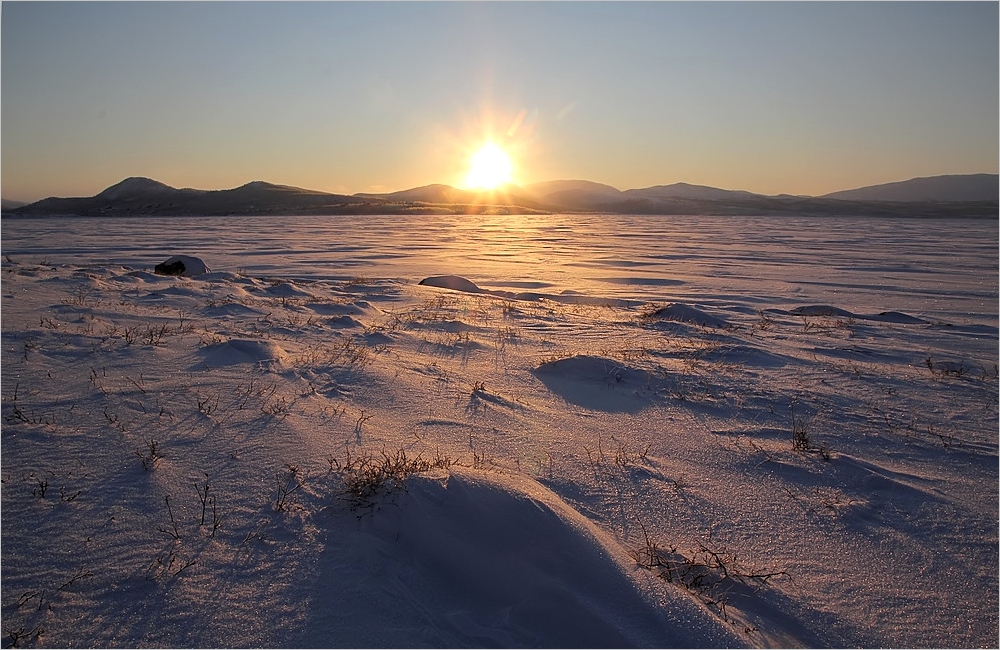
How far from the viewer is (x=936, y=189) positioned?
547 feet

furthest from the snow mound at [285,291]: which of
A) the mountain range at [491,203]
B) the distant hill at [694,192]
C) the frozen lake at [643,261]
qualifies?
the distant hill at [694,192]

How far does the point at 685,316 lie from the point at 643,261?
31.9 feet

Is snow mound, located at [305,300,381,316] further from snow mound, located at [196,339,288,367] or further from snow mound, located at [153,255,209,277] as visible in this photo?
snow mound, located at [153,255,209,277]

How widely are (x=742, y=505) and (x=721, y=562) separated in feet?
2.00

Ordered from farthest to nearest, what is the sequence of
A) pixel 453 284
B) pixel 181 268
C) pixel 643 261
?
1. pixel 643 261
2. pixel 181 268
3. pixel 453 284

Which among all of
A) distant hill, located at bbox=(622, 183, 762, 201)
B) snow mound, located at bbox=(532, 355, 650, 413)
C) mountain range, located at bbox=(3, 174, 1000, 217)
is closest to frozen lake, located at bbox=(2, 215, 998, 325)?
snow mound, located at bbox=(532, 355, 650, 413)

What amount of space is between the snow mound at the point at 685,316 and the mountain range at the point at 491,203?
4666cm

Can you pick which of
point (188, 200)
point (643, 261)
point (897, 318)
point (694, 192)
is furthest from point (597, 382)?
point (694, 192)

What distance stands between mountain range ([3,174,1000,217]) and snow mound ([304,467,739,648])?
52184 mm

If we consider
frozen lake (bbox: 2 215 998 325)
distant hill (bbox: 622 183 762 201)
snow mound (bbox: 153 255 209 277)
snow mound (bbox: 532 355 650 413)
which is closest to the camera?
snow mound (bbox: 532 355 650 413)

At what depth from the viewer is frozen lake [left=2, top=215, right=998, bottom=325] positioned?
37.7 ft

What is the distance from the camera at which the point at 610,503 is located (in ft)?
9.42

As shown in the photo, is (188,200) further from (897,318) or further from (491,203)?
(897,318)

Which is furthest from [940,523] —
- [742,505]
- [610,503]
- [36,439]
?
[36,439]
